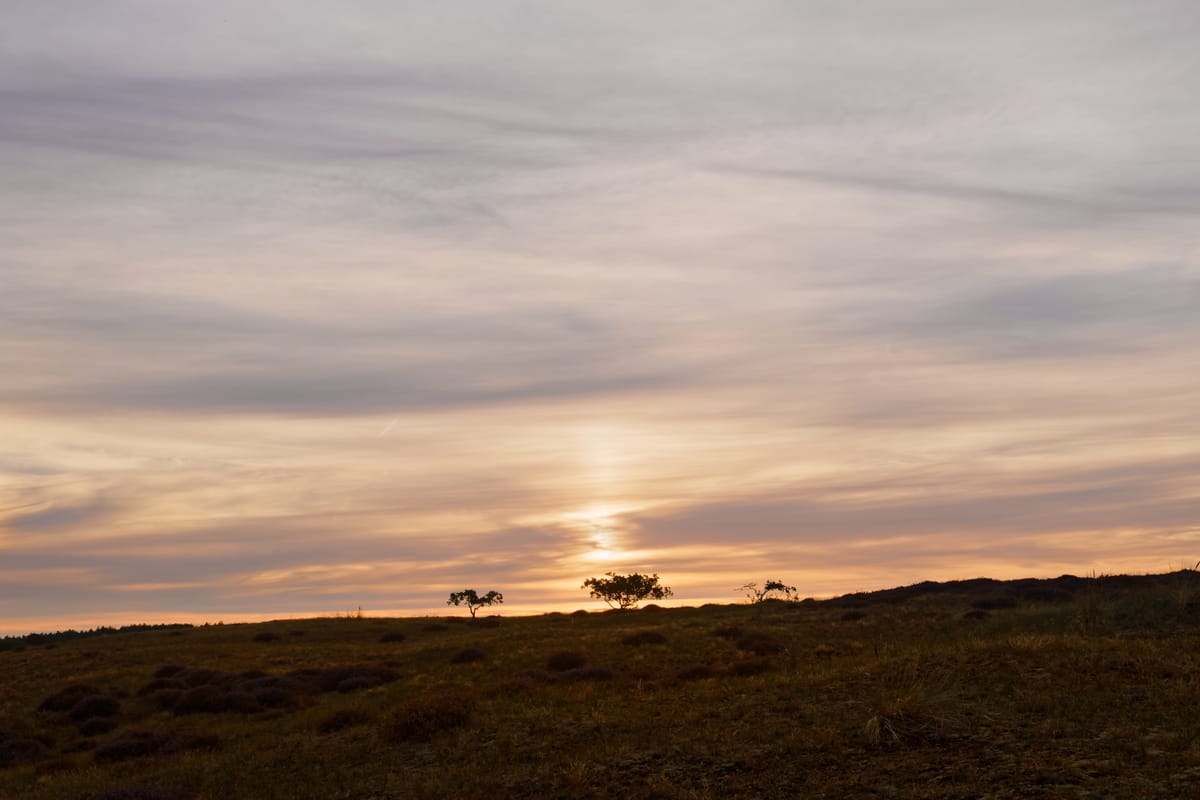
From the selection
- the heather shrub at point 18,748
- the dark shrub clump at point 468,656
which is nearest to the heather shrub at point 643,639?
the dark shrub clump at point 468,656

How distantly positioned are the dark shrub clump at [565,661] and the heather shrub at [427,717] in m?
10.4

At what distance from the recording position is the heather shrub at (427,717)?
2331 centimetres

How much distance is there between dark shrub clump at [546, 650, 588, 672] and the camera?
35312mm

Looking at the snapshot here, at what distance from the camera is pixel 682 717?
852 inches

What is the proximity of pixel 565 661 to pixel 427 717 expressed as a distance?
12531 millimetres

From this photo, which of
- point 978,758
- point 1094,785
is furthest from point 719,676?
point 1094,785

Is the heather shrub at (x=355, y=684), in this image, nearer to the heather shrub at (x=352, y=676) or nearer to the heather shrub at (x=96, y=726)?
the heather shrub at (x=352, y=676)

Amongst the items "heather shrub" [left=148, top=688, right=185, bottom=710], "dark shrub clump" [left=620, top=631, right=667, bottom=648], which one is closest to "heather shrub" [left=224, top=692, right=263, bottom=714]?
"heather shrub" [left=148, top=688, right=185, bottom=710]

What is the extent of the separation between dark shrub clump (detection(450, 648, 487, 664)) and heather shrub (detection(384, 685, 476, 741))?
15406 mm

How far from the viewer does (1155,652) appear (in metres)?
22.1

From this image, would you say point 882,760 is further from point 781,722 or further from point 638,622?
point 638,622

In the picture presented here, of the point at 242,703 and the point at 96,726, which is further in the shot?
the point at 242,703

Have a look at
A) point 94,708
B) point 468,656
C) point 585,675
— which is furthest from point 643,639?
point 94,708

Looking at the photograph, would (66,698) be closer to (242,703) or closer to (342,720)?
(242,703)
